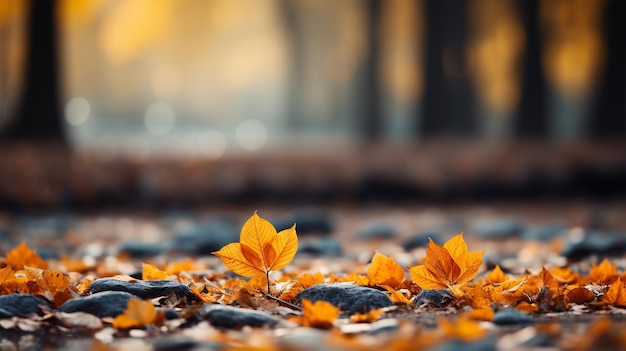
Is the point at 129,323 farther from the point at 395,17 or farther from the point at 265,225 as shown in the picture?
the point at 395,17

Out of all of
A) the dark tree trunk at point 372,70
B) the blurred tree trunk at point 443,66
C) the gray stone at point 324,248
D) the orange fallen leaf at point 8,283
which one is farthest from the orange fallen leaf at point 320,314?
the dark tree trunk at point 372,70

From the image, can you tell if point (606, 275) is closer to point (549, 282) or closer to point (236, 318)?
point (549, 282)

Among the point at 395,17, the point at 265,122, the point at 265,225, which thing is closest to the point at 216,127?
the point at 265,122

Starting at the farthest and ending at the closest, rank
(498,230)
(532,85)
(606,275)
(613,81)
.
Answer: (613,81) → (532,85) → (498,230) → (606,275)

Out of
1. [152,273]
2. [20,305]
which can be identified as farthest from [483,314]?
[20,305]

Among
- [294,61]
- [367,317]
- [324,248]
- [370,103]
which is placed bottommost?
[324,248]

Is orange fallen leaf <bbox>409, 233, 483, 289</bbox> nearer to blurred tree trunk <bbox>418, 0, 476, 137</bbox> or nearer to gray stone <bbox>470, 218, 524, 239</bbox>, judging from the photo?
gray stone <bbox>470, 218, 524, 239</bbox>
